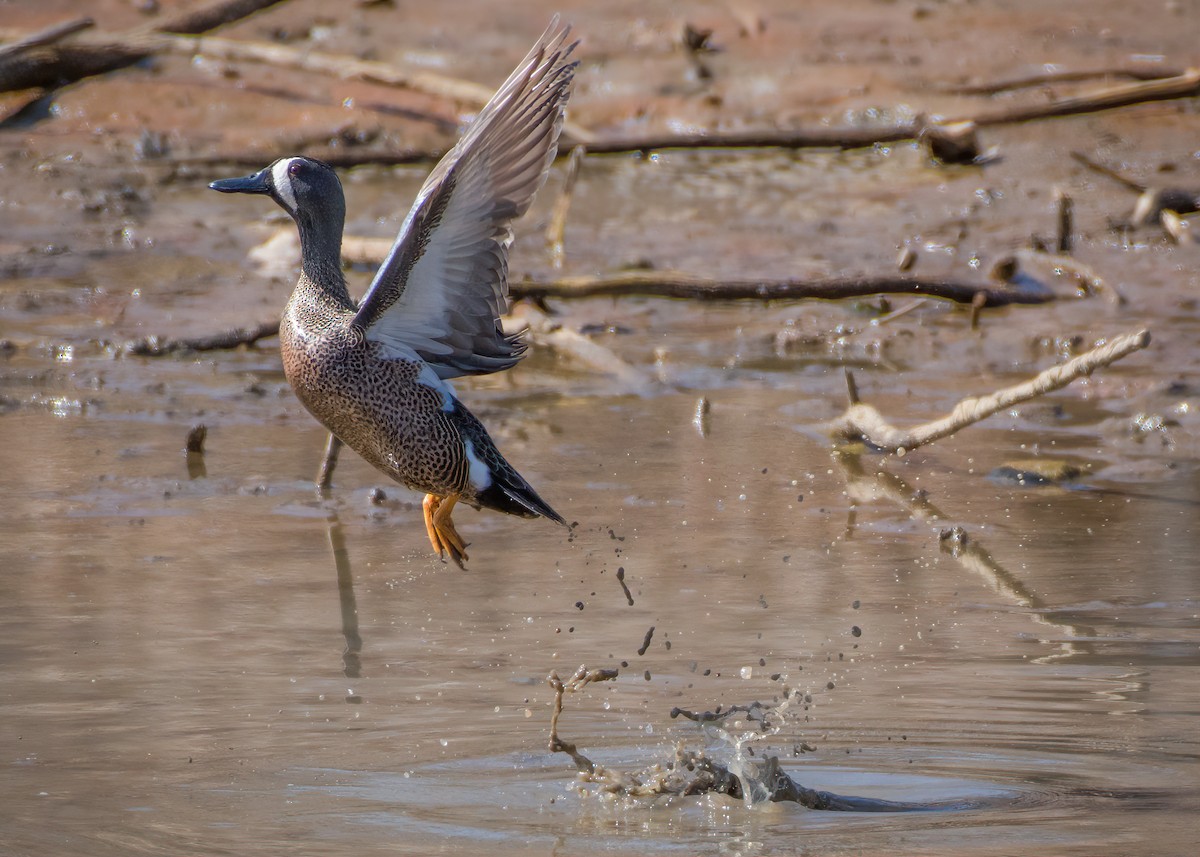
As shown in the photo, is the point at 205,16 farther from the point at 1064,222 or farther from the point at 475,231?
the point at 475,231

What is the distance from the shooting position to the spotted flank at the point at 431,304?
4.29 metres

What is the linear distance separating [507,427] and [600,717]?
2.73 metres

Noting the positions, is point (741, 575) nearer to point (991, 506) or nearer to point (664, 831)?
point (991, 506)

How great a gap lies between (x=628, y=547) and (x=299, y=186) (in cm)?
172

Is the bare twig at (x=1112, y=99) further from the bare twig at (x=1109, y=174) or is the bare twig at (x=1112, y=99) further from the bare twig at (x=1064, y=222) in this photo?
the bare twig at (x=1064, y=222)

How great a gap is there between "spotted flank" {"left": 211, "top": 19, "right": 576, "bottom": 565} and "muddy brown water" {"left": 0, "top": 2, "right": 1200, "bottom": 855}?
1.90 ft

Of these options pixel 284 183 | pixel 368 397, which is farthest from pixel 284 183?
pixel 368 397

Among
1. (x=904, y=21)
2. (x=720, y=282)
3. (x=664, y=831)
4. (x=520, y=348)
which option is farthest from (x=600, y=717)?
(x=904, y=21)

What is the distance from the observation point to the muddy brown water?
3928 mm

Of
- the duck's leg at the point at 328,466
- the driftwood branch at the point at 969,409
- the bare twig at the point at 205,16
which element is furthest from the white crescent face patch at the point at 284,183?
the bare twig at the point at 205,16

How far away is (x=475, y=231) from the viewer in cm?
434

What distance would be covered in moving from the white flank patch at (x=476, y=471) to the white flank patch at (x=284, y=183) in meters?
0.73

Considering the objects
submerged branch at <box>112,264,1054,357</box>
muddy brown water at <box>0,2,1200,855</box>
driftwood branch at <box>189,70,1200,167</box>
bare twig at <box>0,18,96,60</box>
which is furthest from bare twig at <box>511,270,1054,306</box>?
bare twig at <box>0,18,96,60</box>

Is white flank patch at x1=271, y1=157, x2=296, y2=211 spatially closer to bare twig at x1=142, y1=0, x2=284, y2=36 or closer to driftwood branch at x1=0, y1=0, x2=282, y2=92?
driftwood branch at x1=0, y1=0, x2=282, y2=92
